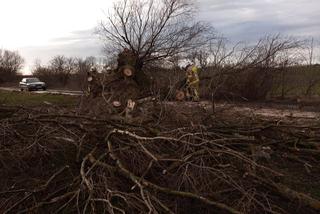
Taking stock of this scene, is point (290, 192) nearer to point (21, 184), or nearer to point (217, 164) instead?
point (217, 164)

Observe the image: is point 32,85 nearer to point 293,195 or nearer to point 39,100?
point 39,100

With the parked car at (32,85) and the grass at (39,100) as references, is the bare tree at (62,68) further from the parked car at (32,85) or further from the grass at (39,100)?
the grass at (39,100)

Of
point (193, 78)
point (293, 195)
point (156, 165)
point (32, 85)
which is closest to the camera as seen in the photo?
point (293, 195)

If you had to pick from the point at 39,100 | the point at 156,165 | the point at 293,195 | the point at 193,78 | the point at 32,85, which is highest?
the point at 193,78

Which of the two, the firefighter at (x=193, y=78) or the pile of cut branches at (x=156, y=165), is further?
the firefighter at (x=193, y=78)

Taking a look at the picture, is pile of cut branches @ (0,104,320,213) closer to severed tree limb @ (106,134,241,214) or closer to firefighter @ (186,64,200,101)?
severed tree limb @ (106,134,241,214)

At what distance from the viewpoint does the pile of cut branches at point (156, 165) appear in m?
4.77

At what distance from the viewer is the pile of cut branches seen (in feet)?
15.7

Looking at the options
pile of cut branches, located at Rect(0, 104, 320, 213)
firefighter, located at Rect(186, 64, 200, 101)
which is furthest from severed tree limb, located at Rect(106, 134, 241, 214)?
firefighter, located at Rect(186, 64, 200, 101)

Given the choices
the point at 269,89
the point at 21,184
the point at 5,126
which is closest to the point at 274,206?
the point at 21,184

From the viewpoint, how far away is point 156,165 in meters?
5.30

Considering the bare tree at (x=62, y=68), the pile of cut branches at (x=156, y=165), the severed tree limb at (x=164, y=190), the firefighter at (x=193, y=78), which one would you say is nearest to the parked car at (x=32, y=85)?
the bare tree at (x=62, y=68)

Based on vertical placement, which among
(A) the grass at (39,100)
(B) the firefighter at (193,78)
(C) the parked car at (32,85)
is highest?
(B) the firefighter at (193,78)

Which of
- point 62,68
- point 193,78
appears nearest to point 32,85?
point 62,68
